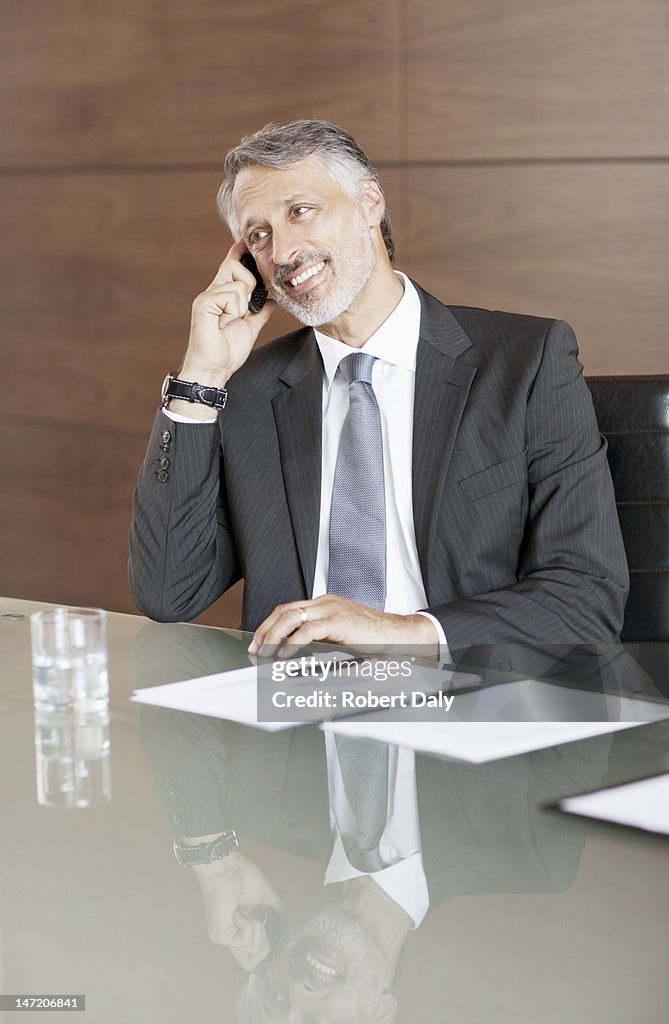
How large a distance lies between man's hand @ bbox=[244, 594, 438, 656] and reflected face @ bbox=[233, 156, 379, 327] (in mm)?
789

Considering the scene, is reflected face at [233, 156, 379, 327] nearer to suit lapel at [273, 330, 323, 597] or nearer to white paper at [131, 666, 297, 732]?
suit lapel at [273, 330, 323, 597]

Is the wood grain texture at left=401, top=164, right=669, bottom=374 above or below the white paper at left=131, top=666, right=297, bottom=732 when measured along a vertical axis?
above

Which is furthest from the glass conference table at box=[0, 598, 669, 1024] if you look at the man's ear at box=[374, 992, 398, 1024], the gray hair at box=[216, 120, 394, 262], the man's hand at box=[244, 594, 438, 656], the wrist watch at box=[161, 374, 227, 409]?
the gray hair at box=[216, 120, 394, 262]

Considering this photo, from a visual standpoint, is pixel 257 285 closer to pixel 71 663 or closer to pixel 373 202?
pixel 373 202

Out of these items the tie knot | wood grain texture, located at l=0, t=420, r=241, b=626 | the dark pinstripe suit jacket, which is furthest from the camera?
wood grain texture, located at l=0, t=420, r=241, b=626

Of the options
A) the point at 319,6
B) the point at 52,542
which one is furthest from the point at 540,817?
the point at 52,542

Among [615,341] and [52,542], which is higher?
[615,341]

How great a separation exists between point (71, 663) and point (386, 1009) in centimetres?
83

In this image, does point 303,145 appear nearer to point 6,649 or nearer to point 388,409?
point 388,409

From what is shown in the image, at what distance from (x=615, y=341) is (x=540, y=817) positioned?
268cm

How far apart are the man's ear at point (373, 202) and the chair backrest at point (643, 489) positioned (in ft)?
2.16

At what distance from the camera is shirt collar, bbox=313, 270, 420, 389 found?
2.47 metres

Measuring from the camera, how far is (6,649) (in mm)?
1935

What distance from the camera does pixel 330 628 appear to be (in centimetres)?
187
